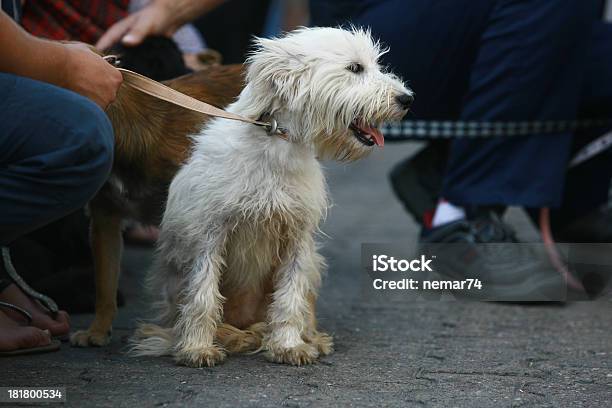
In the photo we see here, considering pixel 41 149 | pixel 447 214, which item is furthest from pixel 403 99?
pixel 447 214

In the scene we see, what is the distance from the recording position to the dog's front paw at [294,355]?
10.1ft

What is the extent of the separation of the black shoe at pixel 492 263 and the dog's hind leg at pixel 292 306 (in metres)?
1.27

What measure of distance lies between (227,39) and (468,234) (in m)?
2.26

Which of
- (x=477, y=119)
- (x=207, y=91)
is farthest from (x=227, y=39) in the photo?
(x=207, y=91)

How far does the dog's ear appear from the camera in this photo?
9.79 feet

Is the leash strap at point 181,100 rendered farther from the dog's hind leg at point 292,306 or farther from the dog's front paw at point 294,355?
the dog's front paw at point 294,355

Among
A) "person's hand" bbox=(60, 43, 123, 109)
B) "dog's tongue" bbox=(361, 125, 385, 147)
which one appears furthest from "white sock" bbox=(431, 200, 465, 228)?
"person's hand" bbox=(60, 43, 123, 109)

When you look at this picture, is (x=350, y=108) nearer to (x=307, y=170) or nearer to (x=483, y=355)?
(x=307, y=170)

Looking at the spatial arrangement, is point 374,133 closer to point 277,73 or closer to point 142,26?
point 277,73

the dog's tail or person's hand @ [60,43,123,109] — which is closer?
person's hand @ [60,43,123,109]

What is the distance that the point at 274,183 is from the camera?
120 inches

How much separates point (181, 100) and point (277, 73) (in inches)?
11.9

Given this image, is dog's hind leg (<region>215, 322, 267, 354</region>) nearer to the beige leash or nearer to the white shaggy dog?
the white shaggy dog

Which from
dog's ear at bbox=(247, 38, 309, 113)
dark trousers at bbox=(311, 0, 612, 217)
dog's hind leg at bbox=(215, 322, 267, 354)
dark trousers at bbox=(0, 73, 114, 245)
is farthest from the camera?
dark trousers at bbox=(311, 0, 612, 217)
